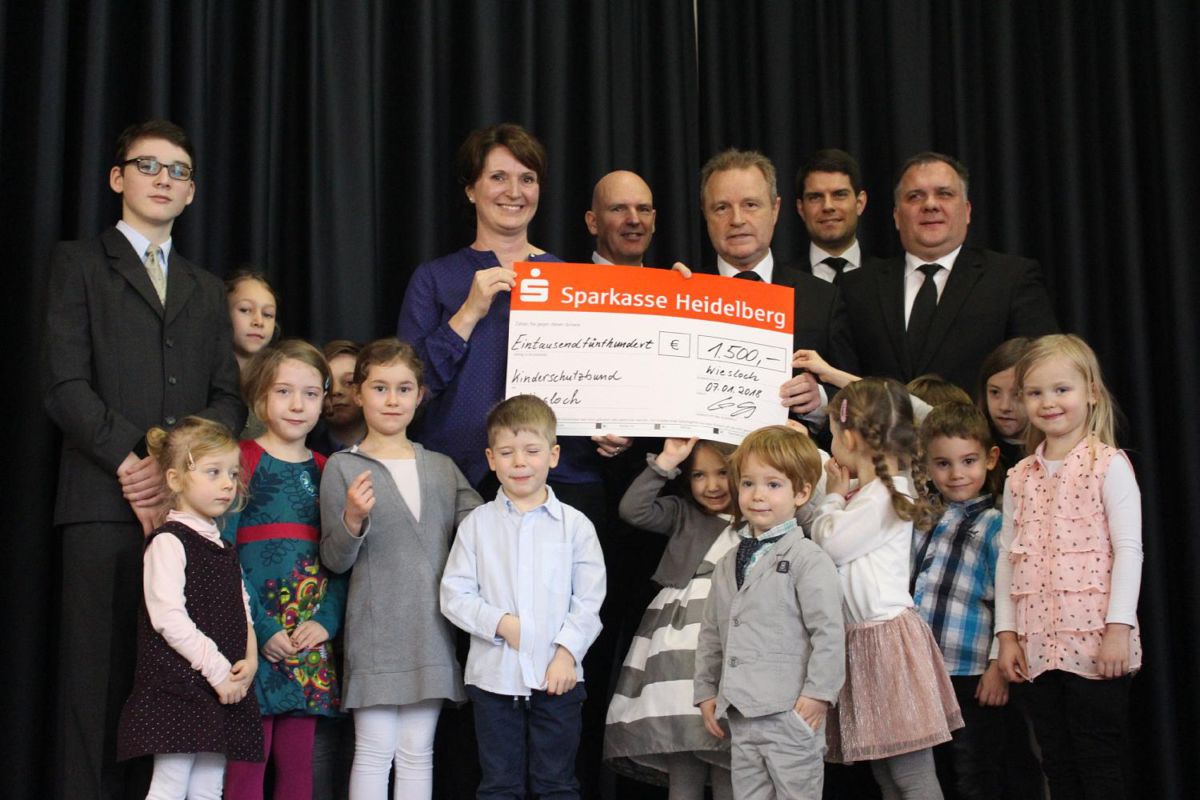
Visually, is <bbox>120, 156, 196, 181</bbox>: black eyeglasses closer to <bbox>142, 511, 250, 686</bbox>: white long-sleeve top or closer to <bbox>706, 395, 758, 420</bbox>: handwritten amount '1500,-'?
<bbox>142, 511, 250, 686</bbox>: white long-sleeve top

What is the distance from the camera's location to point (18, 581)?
12.5 ft

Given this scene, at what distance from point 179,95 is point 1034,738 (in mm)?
3244

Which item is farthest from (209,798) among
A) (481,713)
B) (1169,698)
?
(1169,698)

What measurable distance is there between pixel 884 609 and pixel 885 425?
18.3 inches

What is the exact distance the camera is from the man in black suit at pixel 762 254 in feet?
12.8

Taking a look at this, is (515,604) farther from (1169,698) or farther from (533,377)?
(1169,698)

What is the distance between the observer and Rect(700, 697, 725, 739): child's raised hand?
10.3 feet

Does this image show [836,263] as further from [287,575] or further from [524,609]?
[287,575]

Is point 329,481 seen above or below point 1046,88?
below

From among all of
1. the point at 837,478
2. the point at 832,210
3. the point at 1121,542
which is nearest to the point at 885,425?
the point at 837,478

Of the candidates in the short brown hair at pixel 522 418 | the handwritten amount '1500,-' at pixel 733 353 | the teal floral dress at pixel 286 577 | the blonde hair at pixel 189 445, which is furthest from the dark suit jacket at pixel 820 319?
the blonde hair at pixel 189 445

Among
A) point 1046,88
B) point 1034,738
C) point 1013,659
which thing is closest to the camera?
point 1013,659

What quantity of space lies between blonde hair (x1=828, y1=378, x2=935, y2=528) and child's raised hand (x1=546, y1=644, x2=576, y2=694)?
911 mm

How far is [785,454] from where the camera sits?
10.4 ft
